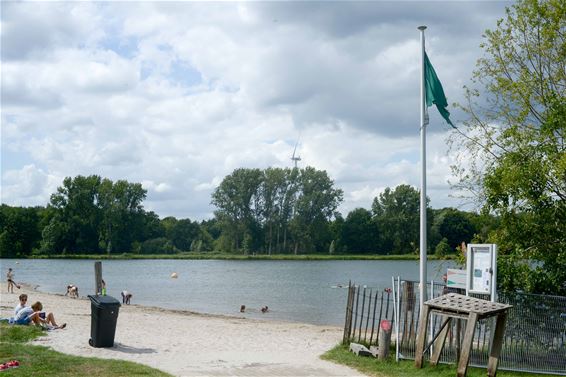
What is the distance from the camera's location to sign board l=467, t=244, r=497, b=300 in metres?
12.0

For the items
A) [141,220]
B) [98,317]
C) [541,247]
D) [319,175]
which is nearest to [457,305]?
[541,247]

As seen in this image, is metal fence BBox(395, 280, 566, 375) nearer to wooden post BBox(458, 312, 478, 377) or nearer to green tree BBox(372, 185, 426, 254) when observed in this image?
wooden post BBox(458, 312, 478, 377)

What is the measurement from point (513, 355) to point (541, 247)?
276 centimetres

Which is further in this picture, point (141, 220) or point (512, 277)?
point (141, 220)

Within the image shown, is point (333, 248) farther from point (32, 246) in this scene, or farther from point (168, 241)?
point (32, 246)

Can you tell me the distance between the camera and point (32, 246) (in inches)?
5079

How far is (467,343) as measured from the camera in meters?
11.7

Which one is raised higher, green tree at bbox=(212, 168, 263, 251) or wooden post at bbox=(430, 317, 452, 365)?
green tree at bbox=(212, 168, 263, 251)

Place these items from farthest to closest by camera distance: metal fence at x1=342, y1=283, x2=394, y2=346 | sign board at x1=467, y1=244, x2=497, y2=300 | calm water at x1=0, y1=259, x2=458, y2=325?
1. calm water at x1=0, y1=259, x2=458, y2=325
2. metal fence at x1=342, y1=283, x2=394, y2=346
3. sign board at x1=467, y1=244, x2=497, y2=300

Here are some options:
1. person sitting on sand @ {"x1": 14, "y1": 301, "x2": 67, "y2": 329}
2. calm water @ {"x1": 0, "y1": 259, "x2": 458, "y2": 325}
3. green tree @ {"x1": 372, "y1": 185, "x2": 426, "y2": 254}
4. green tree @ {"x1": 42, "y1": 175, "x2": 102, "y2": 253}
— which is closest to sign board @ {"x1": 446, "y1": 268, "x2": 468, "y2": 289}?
person sitting on sand @ {"x1": 14, "y1": 301, "x2": 67, "y2": 329}

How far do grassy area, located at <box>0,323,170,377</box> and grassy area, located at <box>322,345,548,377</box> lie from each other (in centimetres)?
418

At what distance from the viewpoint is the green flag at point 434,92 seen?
15.0m

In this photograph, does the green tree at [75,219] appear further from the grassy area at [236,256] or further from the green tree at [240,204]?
the green tree at [240,204]

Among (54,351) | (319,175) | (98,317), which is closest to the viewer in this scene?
(54,351)
